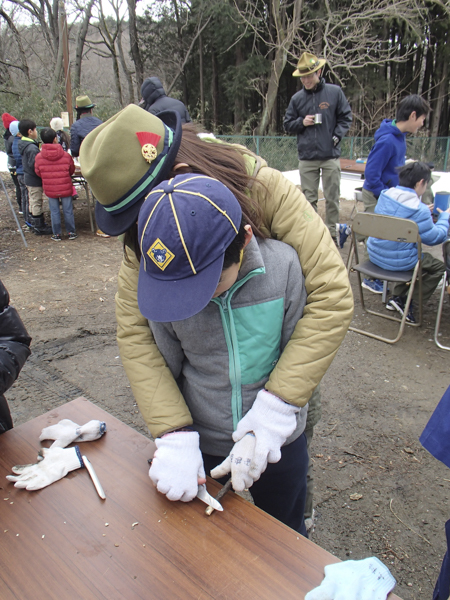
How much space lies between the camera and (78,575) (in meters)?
1.00

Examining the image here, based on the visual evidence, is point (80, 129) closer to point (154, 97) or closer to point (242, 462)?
point (154, 97)

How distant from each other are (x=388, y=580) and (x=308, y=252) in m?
0.79

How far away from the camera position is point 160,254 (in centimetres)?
95

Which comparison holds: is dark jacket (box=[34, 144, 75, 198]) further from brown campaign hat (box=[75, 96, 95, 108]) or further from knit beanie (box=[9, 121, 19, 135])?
knit beanie (box=[9, 121, 19, 135])

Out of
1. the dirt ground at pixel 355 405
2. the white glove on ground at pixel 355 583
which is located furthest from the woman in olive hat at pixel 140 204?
the dirt ground at pixel 355 405

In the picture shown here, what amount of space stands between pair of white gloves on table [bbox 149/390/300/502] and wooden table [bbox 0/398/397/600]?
0.21 ft

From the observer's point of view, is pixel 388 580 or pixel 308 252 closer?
pixel 388 580

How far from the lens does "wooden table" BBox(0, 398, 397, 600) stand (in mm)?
965

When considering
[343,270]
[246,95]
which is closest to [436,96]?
[246,95]

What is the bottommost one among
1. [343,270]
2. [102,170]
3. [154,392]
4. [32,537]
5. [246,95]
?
[32,537]

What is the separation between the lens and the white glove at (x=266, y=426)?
1.14 meters

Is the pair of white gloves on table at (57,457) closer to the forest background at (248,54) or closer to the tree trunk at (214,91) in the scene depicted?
the forest background at (248,54)

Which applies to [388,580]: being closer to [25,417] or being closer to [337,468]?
[337,468]

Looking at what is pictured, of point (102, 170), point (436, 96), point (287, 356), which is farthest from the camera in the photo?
point (436, 96)
